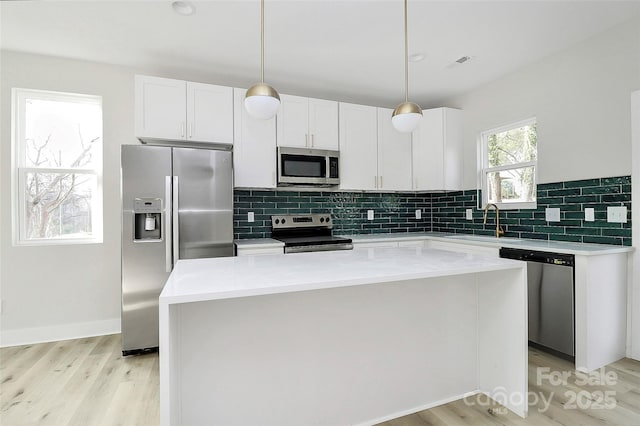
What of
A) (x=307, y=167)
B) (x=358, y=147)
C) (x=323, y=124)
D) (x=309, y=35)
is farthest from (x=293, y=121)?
(x=309, y=35)

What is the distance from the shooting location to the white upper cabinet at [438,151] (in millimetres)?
3865

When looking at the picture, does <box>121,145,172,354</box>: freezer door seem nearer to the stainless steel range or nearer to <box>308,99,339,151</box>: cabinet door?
the stainless steel range

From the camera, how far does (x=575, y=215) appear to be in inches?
111

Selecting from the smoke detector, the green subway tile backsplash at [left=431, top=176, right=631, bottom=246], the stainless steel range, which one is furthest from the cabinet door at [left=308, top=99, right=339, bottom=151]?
the green subway tile backsplash at [left=431, top=176, right=631, bottom=246]

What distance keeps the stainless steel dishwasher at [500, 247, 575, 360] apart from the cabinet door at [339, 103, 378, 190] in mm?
1686

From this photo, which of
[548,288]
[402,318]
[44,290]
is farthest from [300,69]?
[44,290]

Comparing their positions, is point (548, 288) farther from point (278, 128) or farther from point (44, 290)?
point (44, 290)

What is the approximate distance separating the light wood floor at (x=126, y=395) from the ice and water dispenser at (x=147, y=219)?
3.25 ft

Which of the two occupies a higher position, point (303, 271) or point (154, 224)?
point (154, 224)

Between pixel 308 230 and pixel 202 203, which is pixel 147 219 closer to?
pixel 202 203

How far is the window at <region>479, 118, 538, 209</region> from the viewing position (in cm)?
328

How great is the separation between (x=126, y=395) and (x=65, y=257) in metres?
1.73

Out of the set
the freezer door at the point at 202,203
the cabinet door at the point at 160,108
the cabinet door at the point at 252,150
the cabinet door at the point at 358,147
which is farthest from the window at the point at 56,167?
the cabinet door at the point at 358,147

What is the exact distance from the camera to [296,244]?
3123 millimetres
